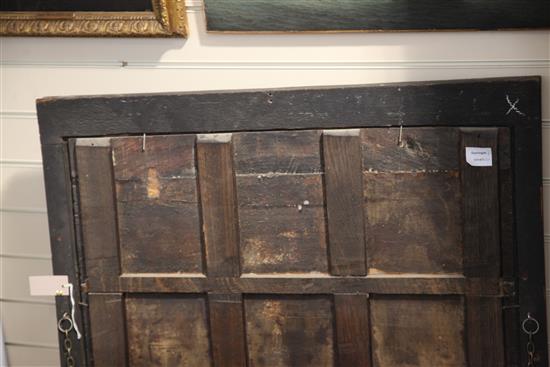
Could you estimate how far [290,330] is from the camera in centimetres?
190

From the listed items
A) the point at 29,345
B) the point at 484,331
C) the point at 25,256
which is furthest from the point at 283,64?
the point at 29,345

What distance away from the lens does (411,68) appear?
188 cm

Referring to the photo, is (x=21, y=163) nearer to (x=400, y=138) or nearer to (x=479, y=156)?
(x=400, y=138)

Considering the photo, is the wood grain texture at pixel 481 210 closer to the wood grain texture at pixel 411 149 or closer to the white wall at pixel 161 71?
the wood grain texture at pixel 411 149

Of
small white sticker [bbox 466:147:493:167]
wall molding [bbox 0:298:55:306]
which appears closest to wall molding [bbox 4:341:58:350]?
wall molding [bbox 0:298:55:306]

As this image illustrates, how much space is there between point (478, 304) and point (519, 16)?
2.10ft

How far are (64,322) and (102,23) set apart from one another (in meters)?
0.72

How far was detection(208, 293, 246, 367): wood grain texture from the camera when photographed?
1.90m

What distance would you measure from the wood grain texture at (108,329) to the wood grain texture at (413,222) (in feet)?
2.00

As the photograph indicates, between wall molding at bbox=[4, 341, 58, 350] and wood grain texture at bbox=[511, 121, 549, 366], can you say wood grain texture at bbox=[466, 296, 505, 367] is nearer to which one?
wood grain texture at bbox=[511, 121, 549, 366]

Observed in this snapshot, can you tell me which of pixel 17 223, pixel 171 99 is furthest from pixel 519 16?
pixel 17 223

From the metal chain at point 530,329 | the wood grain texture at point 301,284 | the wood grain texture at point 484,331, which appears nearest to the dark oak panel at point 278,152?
the wood grain texture at point 301,284

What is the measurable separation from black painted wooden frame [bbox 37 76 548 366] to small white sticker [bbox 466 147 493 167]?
5 cm

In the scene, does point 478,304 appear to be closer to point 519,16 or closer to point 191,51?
point 519,16
